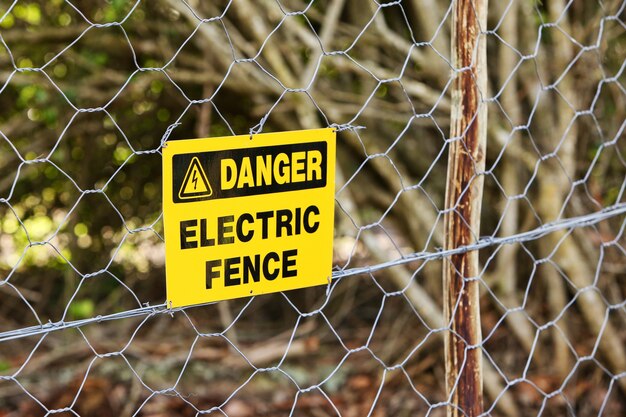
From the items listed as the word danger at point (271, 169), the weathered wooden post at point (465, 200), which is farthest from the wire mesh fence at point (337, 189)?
the word danger at point (271, 169)

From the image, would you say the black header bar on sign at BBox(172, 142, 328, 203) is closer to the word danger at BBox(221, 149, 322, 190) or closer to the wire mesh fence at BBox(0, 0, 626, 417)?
the word danger at BBox(221, 149, 322, 190)

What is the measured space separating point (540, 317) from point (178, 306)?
161cm

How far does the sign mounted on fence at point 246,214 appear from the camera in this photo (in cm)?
132

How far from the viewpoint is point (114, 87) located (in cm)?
269

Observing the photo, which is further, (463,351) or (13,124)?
(13,124)

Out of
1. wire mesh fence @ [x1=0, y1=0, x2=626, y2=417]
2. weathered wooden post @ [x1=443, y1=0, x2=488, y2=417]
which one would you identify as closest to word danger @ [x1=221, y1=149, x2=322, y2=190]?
weathered wooden post @ [x1=443, y1=0, x2=488, y2=417]

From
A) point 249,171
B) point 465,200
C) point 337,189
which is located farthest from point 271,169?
point 337,189

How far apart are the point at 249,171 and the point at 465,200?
1.54ft

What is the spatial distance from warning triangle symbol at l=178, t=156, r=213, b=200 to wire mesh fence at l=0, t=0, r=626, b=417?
97 cm

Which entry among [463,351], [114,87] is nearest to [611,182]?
[463,351]

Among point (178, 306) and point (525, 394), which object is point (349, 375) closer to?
point (525, 394)

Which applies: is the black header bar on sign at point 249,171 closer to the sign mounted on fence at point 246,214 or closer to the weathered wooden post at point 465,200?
the sign mounted on fence at point 246,214

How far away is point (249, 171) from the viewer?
1.37m

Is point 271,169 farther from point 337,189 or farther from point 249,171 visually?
point 337,189
